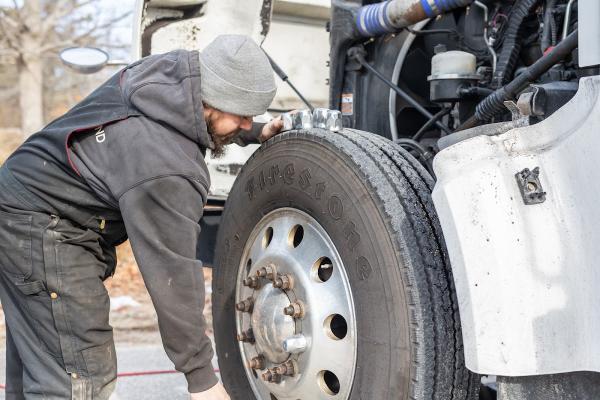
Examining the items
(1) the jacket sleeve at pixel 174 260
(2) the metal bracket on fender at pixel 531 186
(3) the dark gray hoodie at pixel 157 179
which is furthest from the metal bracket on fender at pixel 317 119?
(2) the metal bracket on fender at pixel 531 186

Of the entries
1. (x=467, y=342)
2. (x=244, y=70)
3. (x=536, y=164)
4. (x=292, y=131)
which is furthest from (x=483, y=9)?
(x=467, y=342)

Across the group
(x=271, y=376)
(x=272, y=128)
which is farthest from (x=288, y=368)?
(x=272, y=128)

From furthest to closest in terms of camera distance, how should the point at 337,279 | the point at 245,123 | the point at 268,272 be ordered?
1. the point at 268,272
2. the point at 245,123
3. the point at 337,279

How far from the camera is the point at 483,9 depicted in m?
3.19

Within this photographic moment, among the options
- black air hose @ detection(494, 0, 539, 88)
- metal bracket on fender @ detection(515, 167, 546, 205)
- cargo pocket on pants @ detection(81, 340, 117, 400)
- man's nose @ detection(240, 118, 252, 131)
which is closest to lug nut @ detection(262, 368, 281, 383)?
cargo pocket on pants @ detection(81, 340, 117, 400)

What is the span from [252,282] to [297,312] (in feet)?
1.05

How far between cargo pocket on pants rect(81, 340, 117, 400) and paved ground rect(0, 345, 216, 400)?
1.52m

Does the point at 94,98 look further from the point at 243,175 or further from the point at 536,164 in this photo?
the point at 536,164

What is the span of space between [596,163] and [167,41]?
2.70 m

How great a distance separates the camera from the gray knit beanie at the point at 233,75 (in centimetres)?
238

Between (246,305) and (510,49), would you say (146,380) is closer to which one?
(246,305)

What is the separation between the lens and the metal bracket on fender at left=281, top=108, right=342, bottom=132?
277cm

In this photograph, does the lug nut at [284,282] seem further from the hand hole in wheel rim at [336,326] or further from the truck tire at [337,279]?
the hand hole in wheel rim at [336,326]

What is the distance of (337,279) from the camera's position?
2.46 metres
